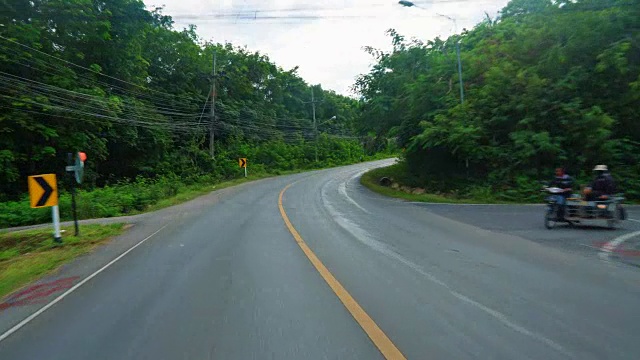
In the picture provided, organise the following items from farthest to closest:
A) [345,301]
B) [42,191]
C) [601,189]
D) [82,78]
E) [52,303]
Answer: [82,78] < [42,191] < [601,189] < [52,303] < [345,301]

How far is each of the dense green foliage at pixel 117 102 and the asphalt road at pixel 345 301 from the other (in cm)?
2310

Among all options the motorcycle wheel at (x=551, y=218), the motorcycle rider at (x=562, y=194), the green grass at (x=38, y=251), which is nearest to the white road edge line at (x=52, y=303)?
the green grass at (x=38, y=251)

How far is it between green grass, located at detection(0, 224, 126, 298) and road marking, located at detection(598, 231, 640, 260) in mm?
10537

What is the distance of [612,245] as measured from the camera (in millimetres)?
10031

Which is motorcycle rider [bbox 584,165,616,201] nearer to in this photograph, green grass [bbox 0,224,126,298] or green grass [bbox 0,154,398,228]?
green grass [bbox 0,224,126,298]

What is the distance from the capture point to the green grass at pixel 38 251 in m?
9.58

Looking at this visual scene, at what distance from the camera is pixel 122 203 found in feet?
82.1

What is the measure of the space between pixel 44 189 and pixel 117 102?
23.0m

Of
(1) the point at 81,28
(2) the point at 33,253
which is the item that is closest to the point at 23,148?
(1) the point at 81,28

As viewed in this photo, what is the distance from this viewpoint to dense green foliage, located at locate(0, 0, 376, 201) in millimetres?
29750

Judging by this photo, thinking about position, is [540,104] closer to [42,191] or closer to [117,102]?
[42,191]

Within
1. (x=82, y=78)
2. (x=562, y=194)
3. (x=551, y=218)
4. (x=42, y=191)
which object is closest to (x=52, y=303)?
(x=42, y=191)

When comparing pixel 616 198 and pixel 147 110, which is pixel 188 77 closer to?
pixel 147 110

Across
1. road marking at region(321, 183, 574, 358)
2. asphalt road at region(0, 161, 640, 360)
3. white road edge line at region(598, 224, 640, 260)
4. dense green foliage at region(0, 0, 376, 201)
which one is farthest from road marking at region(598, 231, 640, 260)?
dense green foliage at region(0, 0, 376, 201)
